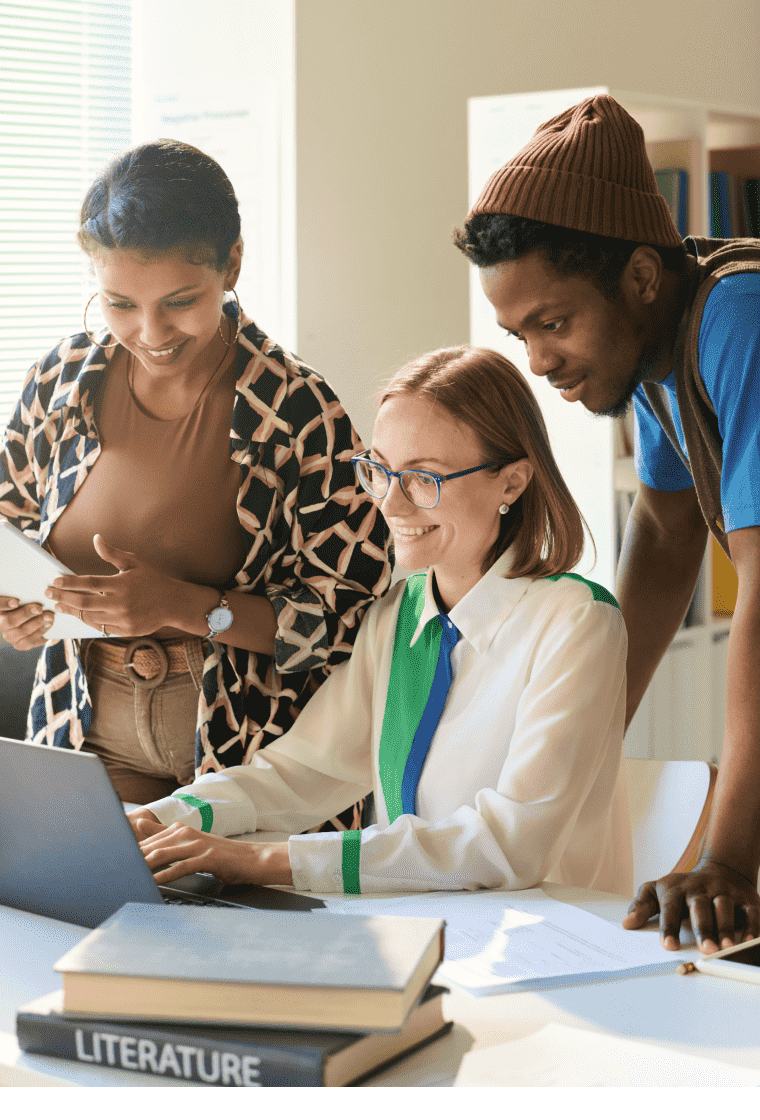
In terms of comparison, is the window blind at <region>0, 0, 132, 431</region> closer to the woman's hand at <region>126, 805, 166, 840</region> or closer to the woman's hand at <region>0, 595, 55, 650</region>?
the woman's hand at <region>0, 595, 55, 650</region>

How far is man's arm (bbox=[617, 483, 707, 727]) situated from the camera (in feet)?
6.59

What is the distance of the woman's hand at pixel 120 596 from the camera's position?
154 centimetres

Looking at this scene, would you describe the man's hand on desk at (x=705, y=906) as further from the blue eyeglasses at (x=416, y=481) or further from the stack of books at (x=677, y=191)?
the stack of books at (x=677, y=191)

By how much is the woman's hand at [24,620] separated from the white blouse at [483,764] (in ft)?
0.99

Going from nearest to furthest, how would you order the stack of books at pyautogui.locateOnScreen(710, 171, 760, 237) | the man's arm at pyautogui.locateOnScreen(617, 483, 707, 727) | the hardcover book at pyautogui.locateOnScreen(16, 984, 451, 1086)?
1. the hardcover book at pyautogui.locateOnScreen(16, 984, 451, 1086)
2. the man's arm at pyautogui.locateOnScreen(617, 483, 707, 727)
3. the stack of books at pyautogui.locateOnScreen(710, 171, 760, 237)

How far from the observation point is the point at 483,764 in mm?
1516

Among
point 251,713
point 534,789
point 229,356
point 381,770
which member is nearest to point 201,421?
point 229,356

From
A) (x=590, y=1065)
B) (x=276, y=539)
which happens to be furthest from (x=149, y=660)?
(x=590, y=1065)

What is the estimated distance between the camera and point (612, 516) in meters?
3.15

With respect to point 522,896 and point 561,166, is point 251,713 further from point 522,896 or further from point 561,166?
point 561,166

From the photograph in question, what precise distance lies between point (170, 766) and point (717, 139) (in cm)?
304

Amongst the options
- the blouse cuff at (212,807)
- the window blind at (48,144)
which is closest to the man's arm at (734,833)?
the blouse cuff at (212,807)

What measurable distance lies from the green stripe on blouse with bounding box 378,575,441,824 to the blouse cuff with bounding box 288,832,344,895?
0.84 feet

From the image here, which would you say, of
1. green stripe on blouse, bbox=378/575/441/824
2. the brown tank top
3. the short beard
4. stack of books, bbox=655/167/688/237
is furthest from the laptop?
stack of books, bbox=655/167/688/237
